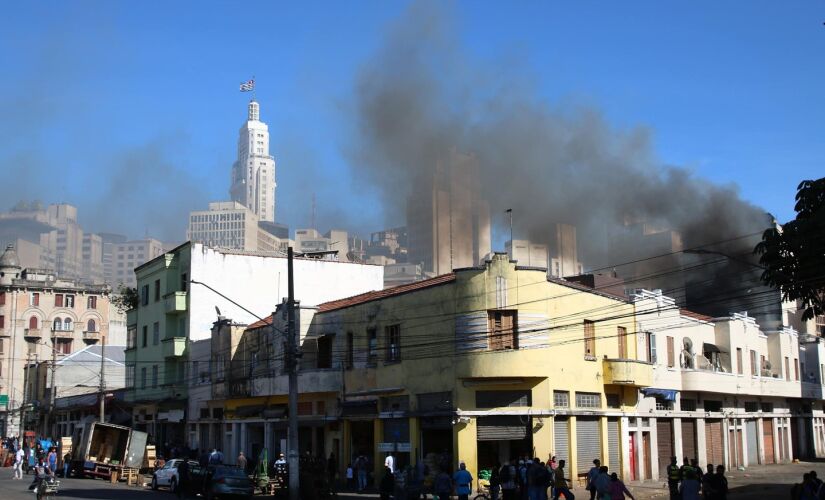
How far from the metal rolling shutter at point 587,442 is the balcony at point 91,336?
8432 cm

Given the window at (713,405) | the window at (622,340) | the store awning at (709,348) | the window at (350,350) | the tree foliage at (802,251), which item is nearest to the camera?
the tree foliage at (802,251)

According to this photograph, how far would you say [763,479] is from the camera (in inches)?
1652

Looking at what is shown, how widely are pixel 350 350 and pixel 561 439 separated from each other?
35.5 ft

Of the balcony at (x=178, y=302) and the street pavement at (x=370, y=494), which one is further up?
the balcony at (x=178, y=302)

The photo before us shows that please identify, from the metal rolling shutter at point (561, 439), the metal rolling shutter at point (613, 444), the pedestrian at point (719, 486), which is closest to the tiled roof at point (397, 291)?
the metal rolling shutter at point (561, 439)

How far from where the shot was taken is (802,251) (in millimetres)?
21844

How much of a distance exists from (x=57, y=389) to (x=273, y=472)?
164 ft

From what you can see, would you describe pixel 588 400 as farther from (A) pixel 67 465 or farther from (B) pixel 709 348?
(A) pixel 67 465

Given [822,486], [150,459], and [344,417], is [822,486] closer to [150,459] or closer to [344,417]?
[344,417]

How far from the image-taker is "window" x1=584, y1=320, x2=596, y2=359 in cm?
3822

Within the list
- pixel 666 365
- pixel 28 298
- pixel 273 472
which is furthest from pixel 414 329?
Result: pixel 28 298

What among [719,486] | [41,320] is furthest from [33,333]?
[719,486]

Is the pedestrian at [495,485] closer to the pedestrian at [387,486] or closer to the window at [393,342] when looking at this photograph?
the pedestrian at [387,486]

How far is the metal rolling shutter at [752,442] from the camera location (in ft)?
172
